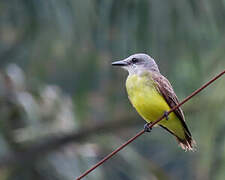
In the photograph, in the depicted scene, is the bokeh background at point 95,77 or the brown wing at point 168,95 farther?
the bokeh background at point 95,77

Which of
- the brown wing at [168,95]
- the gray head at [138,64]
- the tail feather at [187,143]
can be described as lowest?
the tail feather at [187,143]

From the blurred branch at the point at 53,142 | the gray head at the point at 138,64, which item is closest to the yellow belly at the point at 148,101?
the gray head at the point at 138,64

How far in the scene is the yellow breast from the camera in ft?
15.5

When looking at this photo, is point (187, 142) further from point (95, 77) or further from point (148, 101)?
point (95, 77)

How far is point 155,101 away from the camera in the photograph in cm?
475

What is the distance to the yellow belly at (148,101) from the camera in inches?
186

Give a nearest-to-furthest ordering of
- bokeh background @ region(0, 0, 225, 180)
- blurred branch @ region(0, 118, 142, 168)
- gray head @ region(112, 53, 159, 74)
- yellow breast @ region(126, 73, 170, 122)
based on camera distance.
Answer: yellow breast @ region(126, 73, 170, 122), gray head @ region(112, 53, 159, 74), bokeh background @ region(0, 0, 225, 180), blurred branch @ region(0, 118, 142, 168)

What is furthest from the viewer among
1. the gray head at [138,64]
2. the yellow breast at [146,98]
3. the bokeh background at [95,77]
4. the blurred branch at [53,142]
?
the blurred branch at [53,142]

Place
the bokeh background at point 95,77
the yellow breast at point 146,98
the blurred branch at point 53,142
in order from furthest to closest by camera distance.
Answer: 1. the blurred branch at point 53,142
2. the bokeh background at point 95,77
3. the yellow breast at point 146,98

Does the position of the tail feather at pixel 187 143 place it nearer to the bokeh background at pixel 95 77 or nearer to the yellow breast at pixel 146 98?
the yellow breast at pixel 146 98

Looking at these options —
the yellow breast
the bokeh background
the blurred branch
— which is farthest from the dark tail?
the blurred branch

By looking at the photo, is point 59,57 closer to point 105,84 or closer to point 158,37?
point 105,84

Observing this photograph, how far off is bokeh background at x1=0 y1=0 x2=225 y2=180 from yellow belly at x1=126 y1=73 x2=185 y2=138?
7.13ft

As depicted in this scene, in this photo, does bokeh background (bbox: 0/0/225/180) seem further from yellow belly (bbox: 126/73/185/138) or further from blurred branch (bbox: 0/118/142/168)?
yellow belly (bbox: 126/73/185/138)
